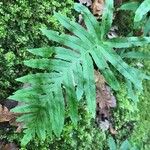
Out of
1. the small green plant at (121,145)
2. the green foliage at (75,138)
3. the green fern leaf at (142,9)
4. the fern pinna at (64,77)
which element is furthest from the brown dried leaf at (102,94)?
the green fern leaf at (142,9)

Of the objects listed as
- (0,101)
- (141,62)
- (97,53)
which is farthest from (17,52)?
(141,62)

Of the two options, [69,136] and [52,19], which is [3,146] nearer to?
[69,136]

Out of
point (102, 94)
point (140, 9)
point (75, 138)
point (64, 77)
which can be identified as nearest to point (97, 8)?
point (140, 9)

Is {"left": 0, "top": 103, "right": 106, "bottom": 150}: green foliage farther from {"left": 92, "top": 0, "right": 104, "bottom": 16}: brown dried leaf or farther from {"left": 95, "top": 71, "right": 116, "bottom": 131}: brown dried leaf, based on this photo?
{"left": 92, "top": 0, "right": 104, "bottom": 16}: brown dried leaf

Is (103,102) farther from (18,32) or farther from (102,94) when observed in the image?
(18,32)

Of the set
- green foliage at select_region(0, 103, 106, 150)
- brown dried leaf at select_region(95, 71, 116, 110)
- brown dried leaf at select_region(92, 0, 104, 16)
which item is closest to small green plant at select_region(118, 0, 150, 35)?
brown dried leaf at select_region(92, 0, 104, 16)

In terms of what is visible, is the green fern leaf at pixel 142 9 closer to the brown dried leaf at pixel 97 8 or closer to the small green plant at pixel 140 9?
the small green plant at pixel 140 9
